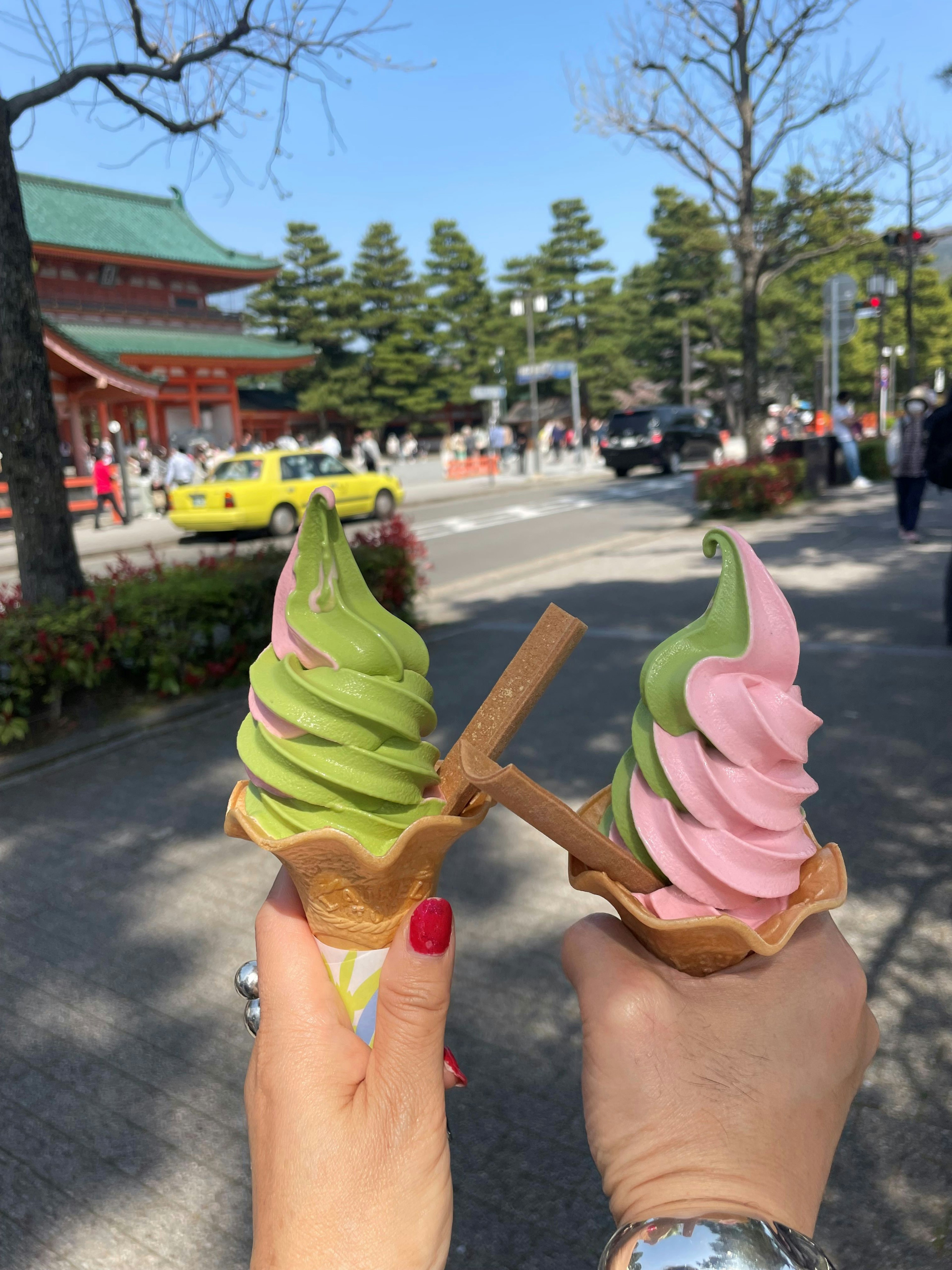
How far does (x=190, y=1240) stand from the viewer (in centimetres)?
232

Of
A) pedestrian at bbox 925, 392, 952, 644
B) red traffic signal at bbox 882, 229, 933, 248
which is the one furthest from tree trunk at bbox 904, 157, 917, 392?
pedestrian at bbox 925, 392, 952, 644

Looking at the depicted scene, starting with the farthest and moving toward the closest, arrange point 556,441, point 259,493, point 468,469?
point 556,441, point 468,469, point 259,493

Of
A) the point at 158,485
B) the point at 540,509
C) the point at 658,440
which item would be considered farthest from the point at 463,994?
the point at 658,440

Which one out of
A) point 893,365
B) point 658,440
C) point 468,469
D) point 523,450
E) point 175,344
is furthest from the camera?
point 893,365

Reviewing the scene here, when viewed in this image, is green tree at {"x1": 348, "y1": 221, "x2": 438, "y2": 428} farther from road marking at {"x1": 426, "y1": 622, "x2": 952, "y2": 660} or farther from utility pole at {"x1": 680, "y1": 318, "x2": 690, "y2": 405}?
road marking at {"x1": 426, "y1": 622, "x2": 952, "y2": 660}

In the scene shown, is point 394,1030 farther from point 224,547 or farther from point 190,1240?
point 224,547

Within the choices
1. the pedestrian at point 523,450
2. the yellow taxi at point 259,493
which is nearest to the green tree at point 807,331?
the pedestrian at point 523,450

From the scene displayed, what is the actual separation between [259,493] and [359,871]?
677 inches

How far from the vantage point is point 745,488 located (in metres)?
15.0

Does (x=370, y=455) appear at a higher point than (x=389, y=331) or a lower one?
lower

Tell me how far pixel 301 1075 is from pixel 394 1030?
172 mm

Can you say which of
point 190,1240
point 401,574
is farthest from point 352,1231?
point 401,574

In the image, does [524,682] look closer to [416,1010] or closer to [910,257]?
[416,1010]

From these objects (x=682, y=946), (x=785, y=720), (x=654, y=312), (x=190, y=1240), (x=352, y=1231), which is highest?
(x=654, y=312)
